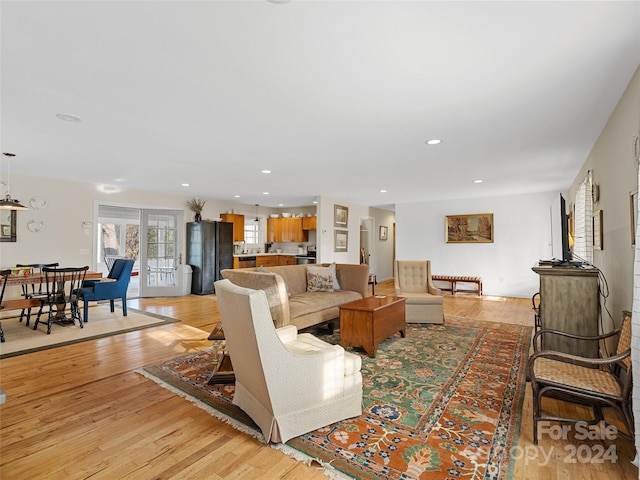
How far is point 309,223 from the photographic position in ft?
30.9

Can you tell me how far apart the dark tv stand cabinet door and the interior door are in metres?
7.13

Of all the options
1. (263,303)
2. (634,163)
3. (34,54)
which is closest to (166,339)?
(263,303)

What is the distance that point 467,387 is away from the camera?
275 centimetres

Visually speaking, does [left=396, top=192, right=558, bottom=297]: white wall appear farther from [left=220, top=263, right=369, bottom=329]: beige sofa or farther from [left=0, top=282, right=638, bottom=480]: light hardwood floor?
[left=0, top=282, right=638, bottom=480]: light hardwood floor

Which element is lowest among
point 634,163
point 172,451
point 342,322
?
point 172,451

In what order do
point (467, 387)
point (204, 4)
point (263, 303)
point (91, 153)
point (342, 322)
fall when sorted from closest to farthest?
point (204, 4) → point (263, 303) → point (467, 387) → point (342, 322) → point (91, 153)

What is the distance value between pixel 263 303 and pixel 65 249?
580 cm

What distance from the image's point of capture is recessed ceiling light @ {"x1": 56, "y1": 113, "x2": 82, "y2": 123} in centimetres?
281

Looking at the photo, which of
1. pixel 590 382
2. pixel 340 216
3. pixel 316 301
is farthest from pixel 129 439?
pixel 340 216

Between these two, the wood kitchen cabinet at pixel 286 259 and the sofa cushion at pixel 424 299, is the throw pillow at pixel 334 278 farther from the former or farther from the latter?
the wood kitchen cabinet at pixel 286 259

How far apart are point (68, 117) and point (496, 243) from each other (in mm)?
7964

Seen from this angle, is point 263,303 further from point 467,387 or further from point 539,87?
point 539,87

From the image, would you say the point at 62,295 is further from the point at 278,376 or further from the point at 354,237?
the point at 354,237

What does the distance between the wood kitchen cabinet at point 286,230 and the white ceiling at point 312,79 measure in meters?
5.21
